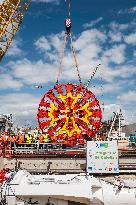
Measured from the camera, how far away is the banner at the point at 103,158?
22.5 meters

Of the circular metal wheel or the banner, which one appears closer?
the banner

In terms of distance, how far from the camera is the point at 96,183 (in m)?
14.2

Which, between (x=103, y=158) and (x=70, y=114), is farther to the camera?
(x=70, y=114)

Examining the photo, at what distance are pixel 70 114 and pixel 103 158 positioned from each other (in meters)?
19.8

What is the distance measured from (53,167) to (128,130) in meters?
66.5

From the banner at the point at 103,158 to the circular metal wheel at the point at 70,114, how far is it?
17.4m

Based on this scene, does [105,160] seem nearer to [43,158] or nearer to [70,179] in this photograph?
[43,158]

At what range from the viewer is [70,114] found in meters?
42.0

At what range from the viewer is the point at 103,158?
22.5 metres

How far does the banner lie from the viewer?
2252 cm

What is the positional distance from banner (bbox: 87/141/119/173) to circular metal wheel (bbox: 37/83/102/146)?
17.4 meters

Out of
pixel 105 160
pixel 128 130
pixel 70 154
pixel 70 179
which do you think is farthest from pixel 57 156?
pixel 128 130

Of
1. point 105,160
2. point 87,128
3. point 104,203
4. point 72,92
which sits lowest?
point 104,203

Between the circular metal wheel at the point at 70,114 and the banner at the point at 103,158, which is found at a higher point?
the circular metal wheel at the point at 70,114
